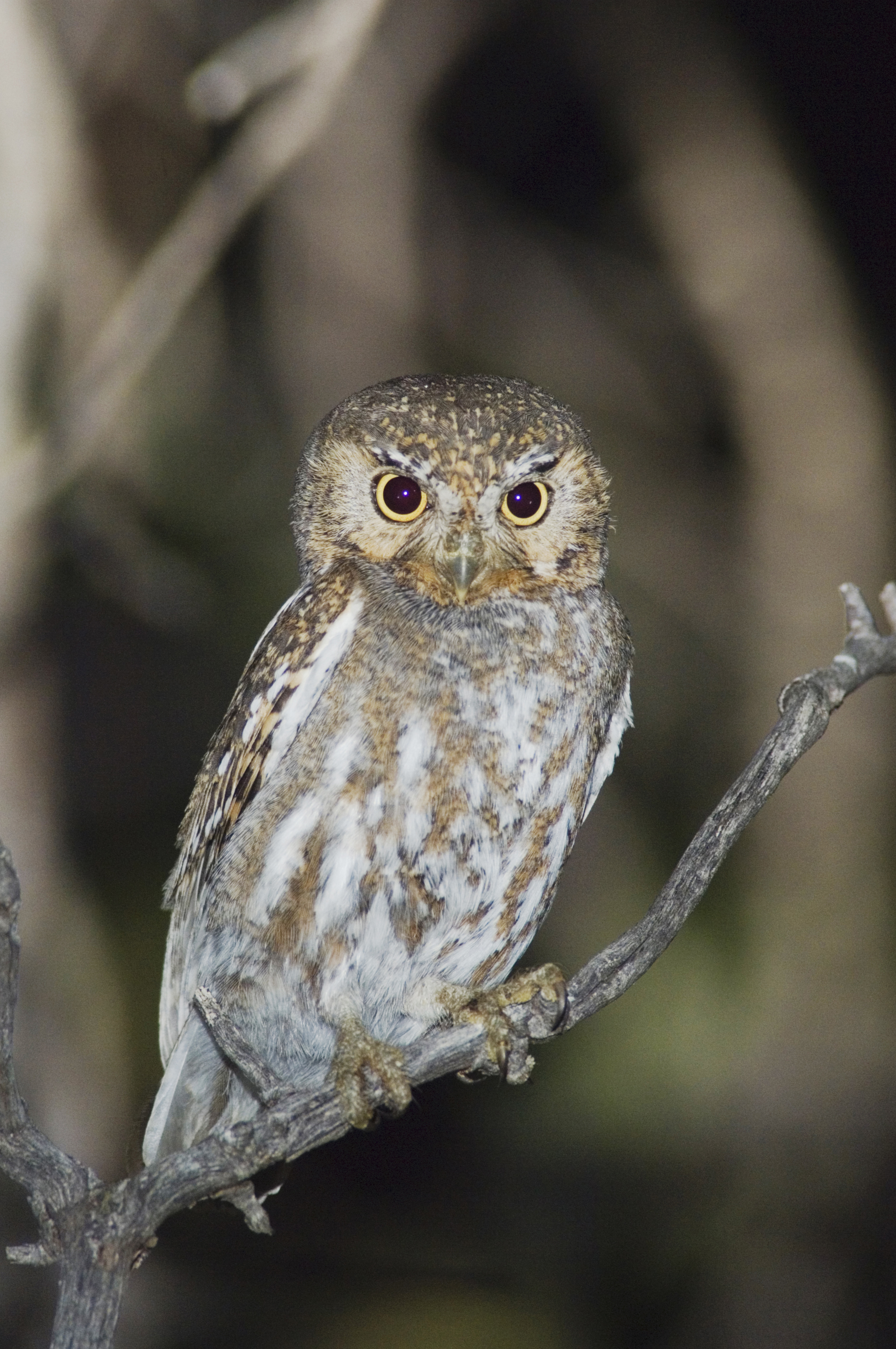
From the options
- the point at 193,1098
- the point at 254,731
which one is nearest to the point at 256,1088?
the point at 254,731

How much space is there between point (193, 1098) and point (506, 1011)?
87 cm

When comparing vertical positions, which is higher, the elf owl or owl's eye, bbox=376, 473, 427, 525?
owl's eye, bbox=376, 473, 427, 525

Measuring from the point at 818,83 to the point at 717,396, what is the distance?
65.1 inches

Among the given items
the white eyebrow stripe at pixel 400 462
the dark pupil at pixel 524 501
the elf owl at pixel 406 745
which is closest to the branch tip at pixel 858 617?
the elf owl at pixel 406 745

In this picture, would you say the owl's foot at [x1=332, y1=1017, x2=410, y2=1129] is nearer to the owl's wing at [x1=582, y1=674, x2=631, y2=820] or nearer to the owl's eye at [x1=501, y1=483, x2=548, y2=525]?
the owl's wing at [x1=582, y1=674, x2=631, y2=820]

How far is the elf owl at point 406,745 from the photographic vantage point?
2.43 meters

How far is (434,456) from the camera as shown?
2518 mm

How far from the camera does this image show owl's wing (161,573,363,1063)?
2547 mm

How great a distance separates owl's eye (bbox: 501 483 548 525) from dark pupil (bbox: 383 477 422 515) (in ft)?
0.60

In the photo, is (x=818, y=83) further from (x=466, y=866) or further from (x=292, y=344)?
(x=466, y=866)

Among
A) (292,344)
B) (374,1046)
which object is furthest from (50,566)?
(374,1046)

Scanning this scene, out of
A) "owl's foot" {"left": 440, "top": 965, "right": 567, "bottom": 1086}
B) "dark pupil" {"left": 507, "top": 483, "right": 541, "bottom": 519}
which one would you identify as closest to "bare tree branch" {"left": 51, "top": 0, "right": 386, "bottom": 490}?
"dark pupil" {"left": 507, "top": 483, "right": 541, "bottom": 519}

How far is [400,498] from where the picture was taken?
259 cm

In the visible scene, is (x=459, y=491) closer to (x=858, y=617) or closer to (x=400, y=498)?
(x=400, y=498)
